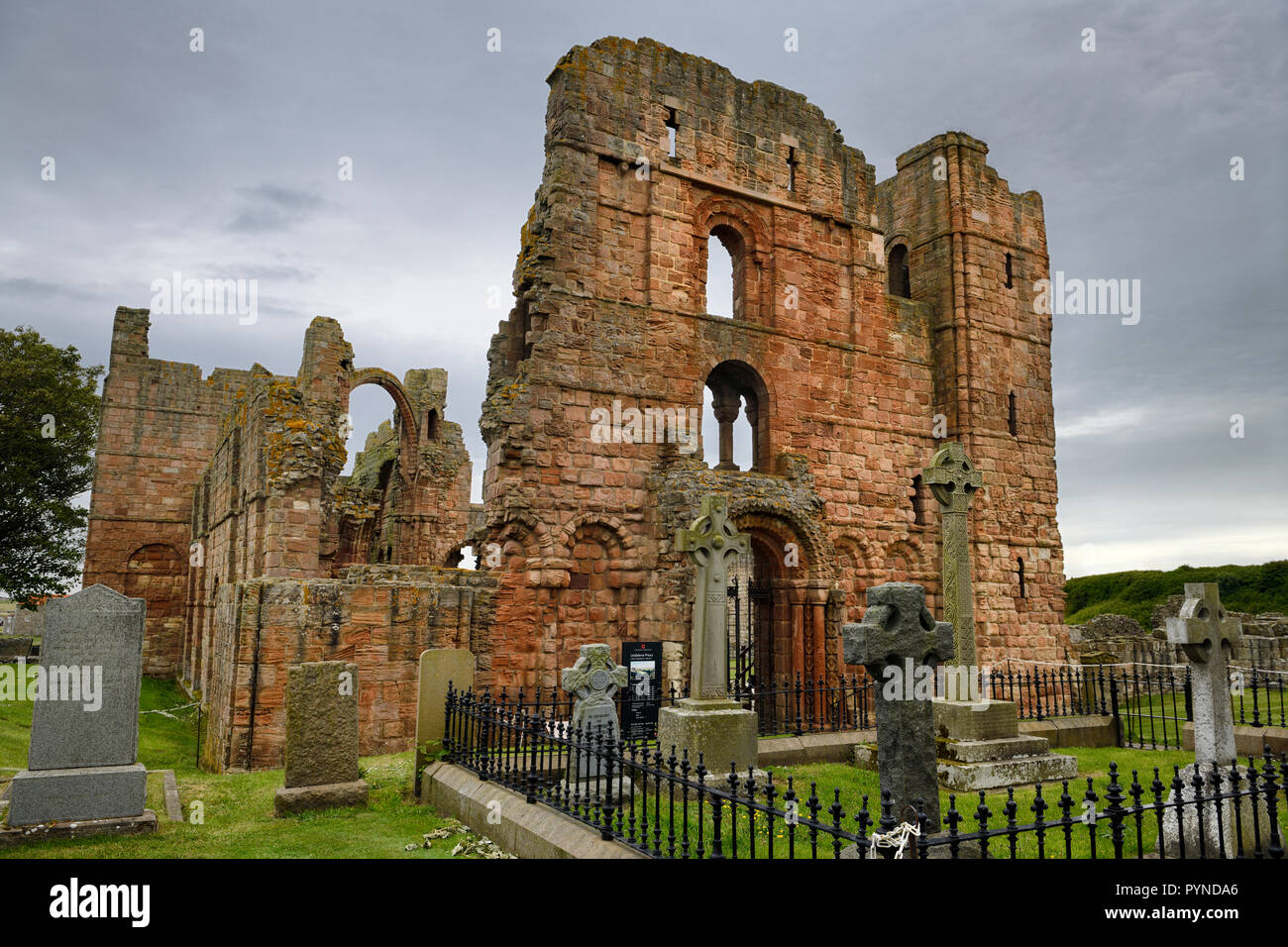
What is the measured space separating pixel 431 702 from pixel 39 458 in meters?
22.5

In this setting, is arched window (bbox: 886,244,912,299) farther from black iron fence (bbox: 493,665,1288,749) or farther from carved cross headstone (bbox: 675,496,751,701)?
carved cross headstone (bbox: 675,496,751,701)

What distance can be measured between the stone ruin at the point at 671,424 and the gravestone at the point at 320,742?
3.24 m

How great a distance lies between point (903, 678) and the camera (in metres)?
5.79

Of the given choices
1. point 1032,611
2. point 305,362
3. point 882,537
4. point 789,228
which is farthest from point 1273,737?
point 305,362

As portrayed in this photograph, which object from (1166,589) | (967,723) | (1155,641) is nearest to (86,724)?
(967,723)

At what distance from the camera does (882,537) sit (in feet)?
60.7

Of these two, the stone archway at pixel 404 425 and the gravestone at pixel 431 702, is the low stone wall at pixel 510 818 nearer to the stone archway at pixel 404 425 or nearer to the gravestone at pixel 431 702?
the gravestone at pixel 431 702

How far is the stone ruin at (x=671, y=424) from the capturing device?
539 inches

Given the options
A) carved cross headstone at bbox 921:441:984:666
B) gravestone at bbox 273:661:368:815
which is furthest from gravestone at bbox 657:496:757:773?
gravestone at bbox 273:661:368:815

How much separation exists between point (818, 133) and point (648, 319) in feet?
22.9

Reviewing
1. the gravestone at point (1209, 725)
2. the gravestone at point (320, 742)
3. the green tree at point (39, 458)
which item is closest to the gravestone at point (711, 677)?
the gravestone at point (320, 742)

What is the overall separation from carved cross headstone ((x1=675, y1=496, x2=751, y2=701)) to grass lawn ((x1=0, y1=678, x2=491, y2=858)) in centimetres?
359

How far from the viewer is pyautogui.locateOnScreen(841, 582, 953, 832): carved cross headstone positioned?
17.9 feet
